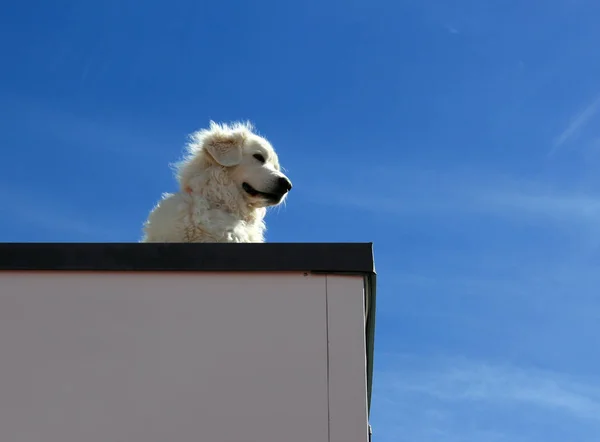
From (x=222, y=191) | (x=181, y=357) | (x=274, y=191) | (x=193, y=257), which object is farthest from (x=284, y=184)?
(x=181, y=357)

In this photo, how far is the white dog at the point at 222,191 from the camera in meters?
6.51

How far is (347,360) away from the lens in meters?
4.73

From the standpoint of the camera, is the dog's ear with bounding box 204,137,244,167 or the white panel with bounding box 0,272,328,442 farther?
the dog's ear with bounding box 204,137,244,167

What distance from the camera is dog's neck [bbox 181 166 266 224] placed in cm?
694

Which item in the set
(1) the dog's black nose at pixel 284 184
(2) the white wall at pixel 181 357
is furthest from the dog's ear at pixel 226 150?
(2) the white wall at pixel 181 357

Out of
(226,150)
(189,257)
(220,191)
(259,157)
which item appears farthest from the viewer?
(259,157)

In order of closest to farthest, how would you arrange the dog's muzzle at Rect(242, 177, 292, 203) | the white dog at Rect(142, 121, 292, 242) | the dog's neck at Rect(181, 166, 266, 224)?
1. the white dog at Rect(142, 121, 292, 242)
2. the dog's neck at Rect(181, 166, 266, 224)
3. the dog's muzzle at Rect(242, 177, 292, 203)

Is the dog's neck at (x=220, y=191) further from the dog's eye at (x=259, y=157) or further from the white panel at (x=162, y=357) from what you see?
the white panel at (x=162, y=357)

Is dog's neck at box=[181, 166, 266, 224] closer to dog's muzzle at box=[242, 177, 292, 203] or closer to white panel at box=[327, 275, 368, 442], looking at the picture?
dog's muzzle at box=[242, 177, 292, 203]

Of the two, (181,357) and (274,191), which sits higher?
(274,191)

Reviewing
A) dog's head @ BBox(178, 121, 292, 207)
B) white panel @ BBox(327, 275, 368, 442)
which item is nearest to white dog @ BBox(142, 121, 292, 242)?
dog's head @ BBox(178, 121, 292, 207)

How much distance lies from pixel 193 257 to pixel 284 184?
2.27m

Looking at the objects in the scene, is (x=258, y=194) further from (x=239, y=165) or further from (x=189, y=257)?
(x=189, y=257)

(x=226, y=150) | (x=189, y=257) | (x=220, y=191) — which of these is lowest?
(x=189, y=257)
